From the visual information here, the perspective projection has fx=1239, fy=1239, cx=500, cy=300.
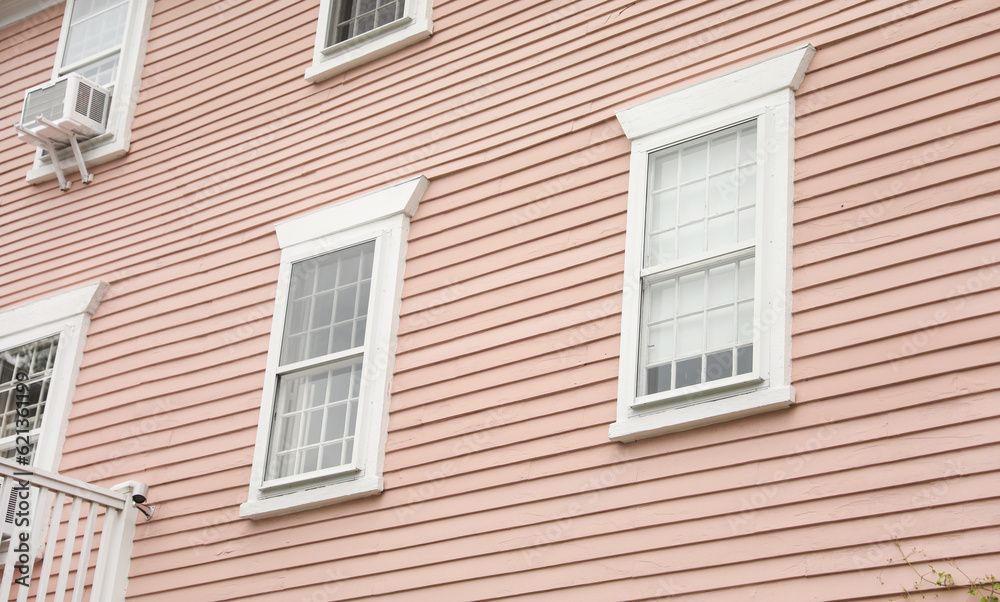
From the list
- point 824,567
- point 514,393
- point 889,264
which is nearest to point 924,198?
point 889,264

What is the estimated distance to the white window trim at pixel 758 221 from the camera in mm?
6867

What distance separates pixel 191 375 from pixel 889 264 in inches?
220

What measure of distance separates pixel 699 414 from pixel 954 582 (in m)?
1.66

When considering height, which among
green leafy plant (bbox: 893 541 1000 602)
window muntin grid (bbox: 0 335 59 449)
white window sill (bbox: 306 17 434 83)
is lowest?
green leafy plant (bbox: 893 541 1000 602)

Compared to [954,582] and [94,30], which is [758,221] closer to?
[954,582]

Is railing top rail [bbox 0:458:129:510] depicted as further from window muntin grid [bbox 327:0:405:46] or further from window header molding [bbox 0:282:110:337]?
window muntin grid [bbox 327:0:405:46]

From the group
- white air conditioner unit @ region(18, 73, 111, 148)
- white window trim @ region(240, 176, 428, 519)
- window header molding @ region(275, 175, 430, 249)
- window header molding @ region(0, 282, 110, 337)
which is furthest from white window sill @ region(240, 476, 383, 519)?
white air conditioner unit @ region(18, 73, 111, 148)

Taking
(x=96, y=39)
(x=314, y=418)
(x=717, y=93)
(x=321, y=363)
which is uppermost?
(x=96, y=39)

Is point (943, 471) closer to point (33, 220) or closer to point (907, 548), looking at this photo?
point (907, 548)

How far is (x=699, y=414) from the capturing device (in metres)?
6.96

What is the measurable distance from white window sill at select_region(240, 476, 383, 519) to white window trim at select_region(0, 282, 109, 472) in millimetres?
2418

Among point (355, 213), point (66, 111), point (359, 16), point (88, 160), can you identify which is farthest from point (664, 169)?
point (66, 111)

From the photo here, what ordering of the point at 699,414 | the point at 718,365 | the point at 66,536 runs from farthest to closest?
1. the point at 66,536
2. the point at 718,365
3. the point at 699,414

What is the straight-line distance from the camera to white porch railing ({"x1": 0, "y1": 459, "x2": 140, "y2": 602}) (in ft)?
28.5
